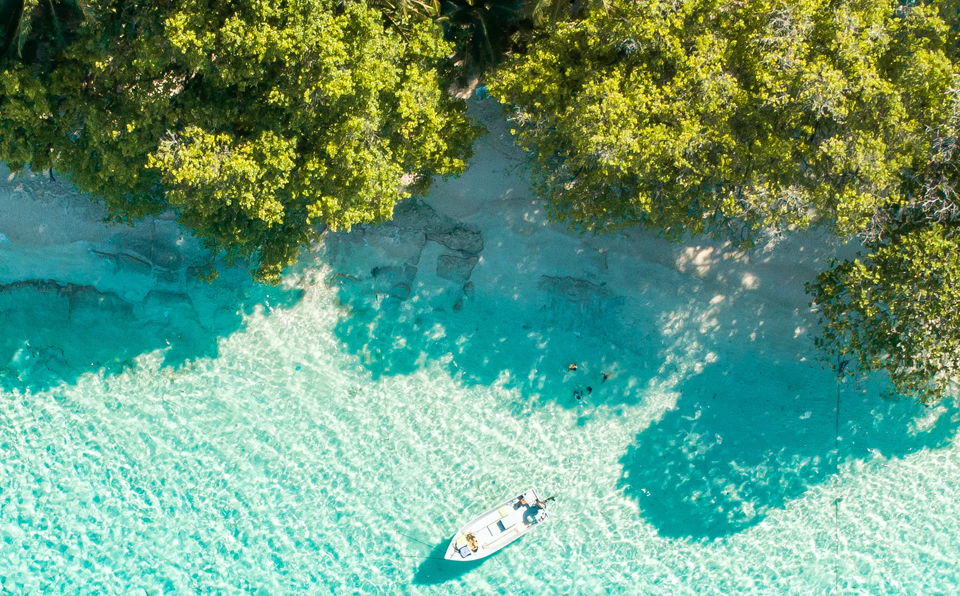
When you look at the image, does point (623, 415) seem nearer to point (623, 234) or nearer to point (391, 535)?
point (623, 234)

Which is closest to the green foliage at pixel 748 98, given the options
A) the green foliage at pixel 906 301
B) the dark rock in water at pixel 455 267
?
the green foliage at pixel 906 301

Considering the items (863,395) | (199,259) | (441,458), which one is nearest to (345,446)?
(441,458)

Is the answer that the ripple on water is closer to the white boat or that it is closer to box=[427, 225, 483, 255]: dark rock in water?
the white boat

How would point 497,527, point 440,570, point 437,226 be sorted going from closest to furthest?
point 497,527, point 440,570, point 437,226

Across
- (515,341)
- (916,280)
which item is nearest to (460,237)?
(515,341)

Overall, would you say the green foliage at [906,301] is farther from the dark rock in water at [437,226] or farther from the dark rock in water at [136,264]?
the dark rock in water at [136,264]

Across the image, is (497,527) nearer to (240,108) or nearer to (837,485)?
(837,485)

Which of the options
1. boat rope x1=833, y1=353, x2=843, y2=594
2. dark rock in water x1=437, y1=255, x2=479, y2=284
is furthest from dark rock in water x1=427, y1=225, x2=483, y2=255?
boat rope x1=833, y1=353, x2=843, y2=594
